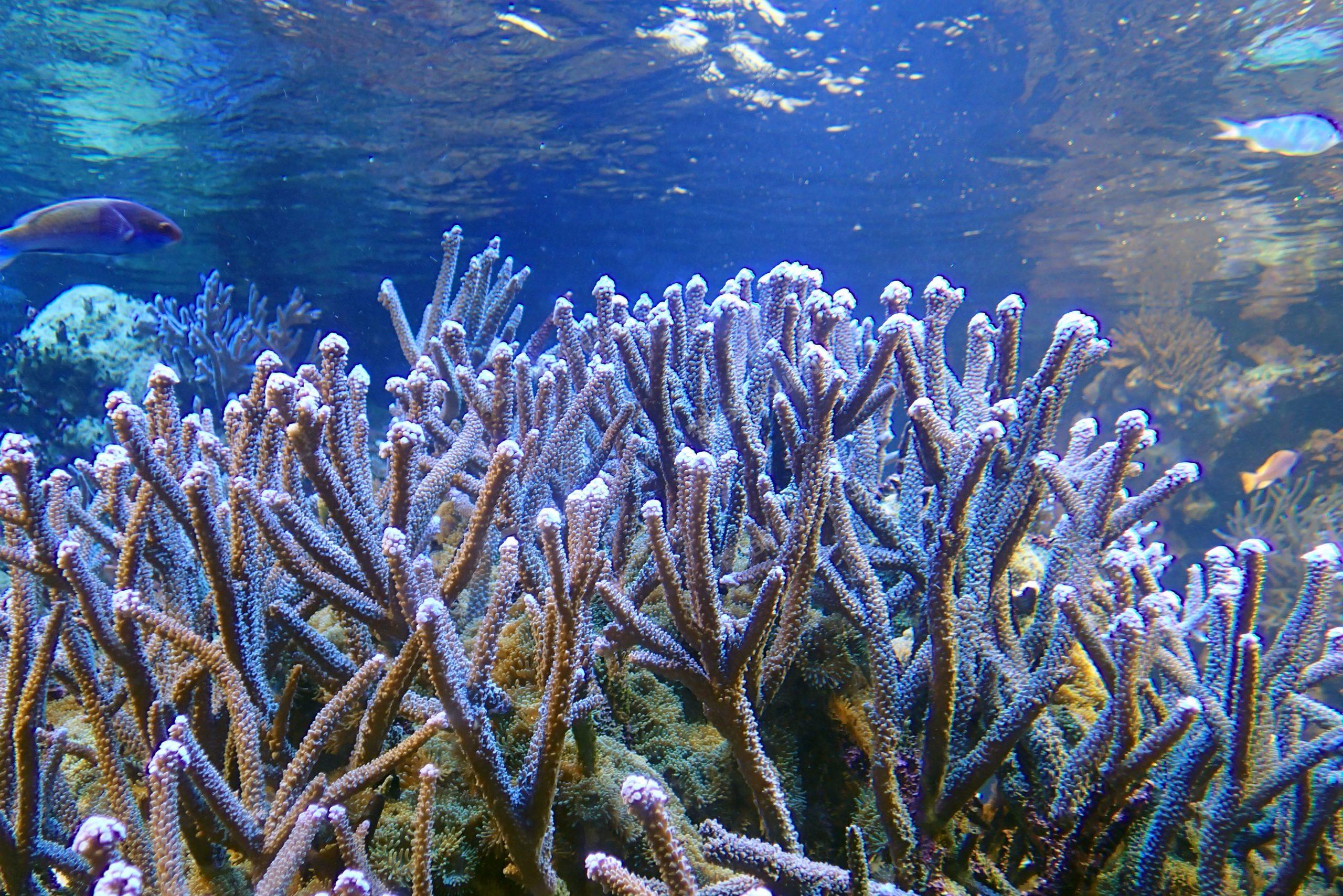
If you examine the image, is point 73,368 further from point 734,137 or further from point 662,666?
point 734,137

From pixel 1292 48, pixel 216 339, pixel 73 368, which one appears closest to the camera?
pixel 216 339

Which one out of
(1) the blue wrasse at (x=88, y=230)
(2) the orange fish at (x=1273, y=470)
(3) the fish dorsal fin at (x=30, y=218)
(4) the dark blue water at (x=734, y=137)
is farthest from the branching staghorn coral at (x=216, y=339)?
(2) the orange fish at (x=1273, y=470)

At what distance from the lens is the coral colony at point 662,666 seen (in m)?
1.24

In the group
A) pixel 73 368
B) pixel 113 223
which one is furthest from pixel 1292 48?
pixel 73 368

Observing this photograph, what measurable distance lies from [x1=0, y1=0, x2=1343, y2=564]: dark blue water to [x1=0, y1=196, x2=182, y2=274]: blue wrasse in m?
7.77

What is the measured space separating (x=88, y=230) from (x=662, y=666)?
5.91m

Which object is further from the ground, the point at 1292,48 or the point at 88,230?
the point at 1292,48

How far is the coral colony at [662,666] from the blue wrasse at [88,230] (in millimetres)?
3948

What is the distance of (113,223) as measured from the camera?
4.66m

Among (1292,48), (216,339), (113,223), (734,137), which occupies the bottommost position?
(216,339)

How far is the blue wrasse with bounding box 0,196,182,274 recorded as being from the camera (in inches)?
183

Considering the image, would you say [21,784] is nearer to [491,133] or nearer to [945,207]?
[491,133]

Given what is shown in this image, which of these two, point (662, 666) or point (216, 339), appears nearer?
point (662, 666)

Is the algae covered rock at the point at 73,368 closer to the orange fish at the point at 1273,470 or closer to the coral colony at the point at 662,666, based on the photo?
the coral colony at the point at 662,666
